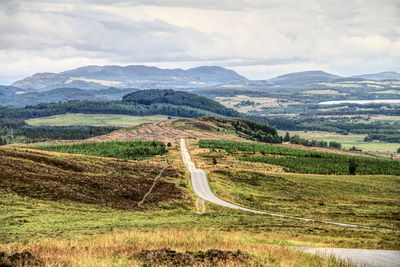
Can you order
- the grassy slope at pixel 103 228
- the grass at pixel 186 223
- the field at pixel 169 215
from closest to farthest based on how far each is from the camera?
the grassy slope at pixel 103 228 → the field at pixel 169 215 → the grass at pixel 186 223

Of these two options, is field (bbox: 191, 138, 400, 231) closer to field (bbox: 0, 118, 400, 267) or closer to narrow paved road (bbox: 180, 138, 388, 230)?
field (bbox: 0, 118, 400, 267)

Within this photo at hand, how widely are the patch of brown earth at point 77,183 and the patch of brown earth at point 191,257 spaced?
33153 mm

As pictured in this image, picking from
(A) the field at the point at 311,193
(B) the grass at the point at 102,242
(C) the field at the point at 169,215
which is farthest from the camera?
(A) the field at the point at 311,193

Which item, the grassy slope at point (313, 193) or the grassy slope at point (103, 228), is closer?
the grassy slope at point (103, 228)

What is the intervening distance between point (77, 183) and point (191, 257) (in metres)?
43.5

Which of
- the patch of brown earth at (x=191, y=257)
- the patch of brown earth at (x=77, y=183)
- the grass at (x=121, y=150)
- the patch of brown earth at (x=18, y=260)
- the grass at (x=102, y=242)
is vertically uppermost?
the patch of brown earth at (x=18, y=260)

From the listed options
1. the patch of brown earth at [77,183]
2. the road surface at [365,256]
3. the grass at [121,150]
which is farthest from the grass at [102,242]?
the grass at [121,150]

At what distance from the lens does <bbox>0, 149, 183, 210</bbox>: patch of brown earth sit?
5161 centimetres

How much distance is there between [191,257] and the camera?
20.1 m

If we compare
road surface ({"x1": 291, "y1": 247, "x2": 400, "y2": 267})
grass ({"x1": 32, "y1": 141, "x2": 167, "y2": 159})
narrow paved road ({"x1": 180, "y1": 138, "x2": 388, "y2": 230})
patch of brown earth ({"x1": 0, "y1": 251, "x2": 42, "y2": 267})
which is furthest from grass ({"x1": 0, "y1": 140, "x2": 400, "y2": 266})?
grass ({"x1": 32, "y1": 141, "x2": 167, "y2": 159})

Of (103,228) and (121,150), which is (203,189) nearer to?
(103,228)

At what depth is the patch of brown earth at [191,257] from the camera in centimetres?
1927

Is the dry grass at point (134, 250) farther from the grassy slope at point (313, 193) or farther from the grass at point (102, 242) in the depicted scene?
the grassy slope at point (313, 193)

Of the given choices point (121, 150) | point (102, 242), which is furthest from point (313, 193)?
point (121, 150)
